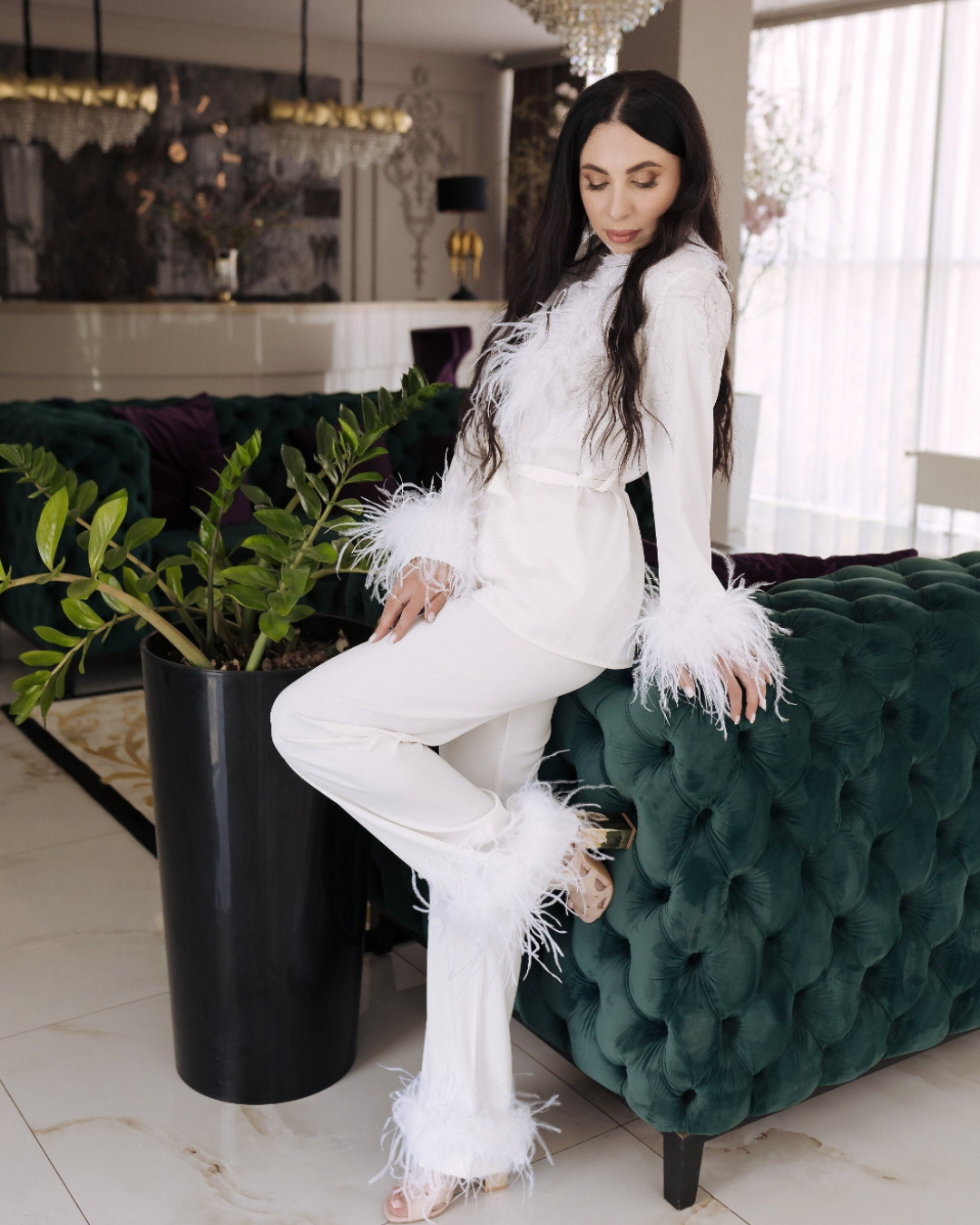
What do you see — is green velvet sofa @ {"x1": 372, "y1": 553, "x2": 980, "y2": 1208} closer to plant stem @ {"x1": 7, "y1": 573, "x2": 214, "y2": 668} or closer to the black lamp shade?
plant stem @ {"x1": 7, "y1": 573, "x2": 214, "y2": 668}

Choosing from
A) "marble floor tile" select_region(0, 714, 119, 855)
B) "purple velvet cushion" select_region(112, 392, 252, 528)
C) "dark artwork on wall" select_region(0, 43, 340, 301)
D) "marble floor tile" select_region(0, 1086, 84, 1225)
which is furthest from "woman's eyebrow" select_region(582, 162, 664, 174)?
"dark artwork on wall" select_region(0, 43, 340, 301)

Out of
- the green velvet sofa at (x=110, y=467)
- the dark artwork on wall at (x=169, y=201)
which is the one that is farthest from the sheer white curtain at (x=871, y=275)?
the dark artwork on wall at (x=169, y=201)

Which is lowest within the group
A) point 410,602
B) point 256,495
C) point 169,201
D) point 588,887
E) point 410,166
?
point 588,887

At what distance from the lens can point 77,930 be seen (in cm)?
267

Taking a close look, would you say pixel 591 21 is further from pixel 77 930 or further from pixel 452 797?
pixel 452 797

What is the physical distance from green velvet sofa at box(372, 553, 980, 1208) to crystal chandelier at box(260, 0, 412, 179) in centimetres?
655

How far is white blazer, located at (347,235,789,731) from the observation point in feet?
5.41

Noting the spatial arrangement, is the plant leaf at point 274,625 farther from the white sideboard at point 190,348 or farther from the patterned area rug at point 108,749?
the white sideboard at point 190,348

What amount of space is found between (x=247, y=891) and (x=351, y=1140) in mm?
430

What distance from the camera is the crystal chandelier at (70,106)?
695cm

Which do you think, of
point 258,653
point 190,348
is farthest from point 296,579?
point 190,348

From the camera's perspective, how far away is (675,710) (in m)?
1.66

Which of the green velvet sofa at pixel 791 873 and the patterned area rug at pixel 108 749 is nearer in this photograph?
the green velvet sofa at pixel 791 873

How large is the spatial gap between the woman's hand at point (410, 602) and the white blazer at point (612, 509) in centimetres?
2
